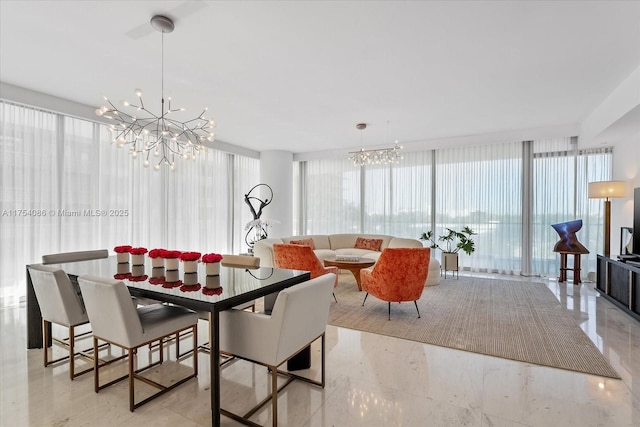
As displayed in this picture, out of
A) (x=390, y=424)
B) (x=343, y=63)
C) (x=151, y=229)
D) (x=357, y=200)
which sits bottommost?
(x=390, y=424)

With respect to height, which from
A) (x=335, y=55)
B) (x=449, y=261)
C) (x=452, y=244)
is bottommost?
(x=449, y=261)

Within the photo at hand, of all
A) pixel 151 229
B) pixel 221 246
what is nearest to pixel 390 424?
pixel 151 229

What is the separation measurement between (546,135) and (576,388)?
494 centimetres

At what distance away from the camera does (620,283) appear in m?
4.00

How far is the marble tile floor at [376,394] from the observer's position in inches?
76.4

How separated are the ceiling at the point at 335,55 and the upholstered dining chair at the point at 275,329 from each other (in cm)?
211

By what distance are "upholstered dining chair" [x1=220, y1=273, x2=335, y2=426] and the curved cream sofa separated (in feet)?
11.7

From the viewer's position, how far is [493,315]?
3.86 metres

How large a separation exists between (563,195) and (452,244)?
215 centimetres

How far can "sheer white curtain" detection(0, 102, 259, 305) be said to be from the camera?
403cm

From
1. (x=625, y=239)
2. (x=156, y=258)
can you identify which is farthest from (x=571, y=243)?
(x=156, y=258)

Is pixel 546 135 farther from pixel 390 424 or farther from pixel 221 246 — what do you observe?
pixel 221 246

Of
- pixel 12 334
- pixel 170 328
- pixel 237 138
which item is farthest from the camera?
pixel 237 138

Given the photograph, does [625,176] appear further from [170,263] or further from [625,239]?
[170,263]
